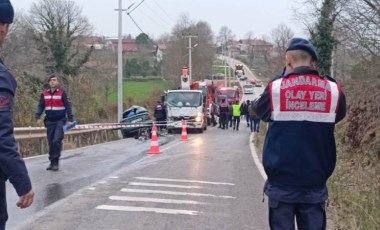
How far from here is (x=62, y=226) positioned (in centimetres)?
672

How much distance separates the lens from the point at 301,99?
4.13 m

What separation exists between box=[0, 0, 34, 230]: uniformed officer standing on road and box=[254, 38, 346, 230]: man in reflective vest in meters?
1.70

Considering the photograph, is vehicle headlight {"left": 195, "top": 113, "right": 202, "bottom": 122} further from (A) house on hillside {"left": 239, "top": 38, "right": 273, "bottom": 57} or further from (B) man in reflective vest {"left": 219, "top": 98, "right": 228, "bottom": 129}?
(A) house on hillside {"left": 239, "top": 38, "right": 273, "bottom": 57}

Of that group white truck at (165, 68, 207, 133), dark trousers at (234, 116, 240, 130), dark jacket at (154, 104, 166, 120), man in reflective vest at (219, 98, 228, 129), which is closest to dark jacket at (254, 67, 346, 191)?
white truck at (165, 68, 207, 133)

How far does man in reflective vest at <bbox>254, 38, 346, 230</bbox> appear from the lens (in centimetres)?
411

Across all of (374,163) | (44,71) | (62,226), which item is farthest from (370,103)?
(44,71)

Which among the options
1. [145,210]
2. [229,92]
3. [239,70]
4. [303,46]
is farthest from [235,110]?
[239,70]

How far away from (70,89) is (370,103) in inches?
993

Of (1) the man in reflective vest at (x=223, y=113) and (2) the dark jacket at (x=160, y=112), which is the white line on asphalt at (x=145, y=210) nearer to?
(2) the dark jacket at (x=160, y=112)

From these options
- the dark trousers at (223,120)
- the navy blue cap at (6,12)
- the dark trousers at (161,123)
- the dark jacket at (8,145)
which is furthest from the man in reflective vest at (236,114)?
the dark jacket at (8,145)

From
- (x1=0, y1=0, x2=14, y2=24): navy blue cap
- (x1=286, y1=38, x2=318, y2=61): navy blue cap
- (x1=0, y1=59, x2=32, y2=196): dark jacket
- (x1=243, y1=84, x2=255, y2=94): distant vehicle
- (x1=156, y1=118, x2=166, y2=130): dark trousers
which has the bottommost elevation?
(x1=156, y1=118, x2=166, y2=130): dark trousers

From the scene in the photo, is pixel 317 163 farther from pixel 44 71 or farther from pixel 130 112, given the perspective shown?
pixel 44 71

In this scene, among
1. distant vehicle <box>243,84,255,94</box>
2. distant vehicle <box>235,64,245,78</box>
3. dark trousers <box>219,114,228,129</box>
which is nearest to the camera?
dark trousers <box>219,114,228,129</box>

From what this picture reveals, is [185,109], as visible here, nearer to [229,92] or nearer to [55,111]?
[55,111]
